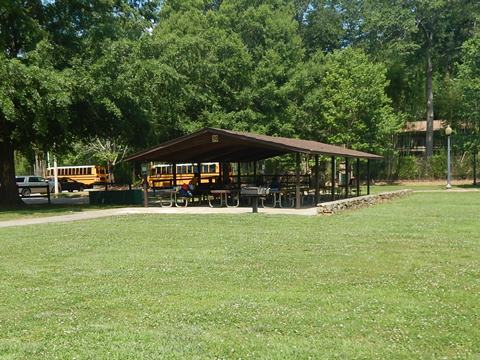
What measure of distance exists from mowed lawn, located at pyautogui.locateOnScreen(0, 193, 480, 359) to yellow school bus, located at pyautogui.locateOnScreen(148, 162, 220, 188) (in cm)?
2812

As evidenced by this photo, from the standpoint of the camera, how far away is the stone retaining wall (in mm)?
16562

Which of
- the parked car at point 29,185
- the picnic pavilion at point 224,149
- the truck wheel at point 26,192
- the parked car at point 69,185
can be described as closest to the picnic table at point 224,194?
the picnic pavilion at point 224,149

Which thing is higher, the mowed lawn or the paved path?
the paved path

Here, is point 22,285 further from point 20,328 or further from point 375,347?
point 375,347

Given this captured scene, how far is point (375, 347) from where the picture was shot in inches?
178

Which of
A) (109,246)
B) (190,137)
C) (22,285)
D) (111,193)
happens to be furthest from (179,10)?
(22,285)

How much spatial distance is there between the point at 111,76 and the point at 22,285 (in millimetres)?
14150

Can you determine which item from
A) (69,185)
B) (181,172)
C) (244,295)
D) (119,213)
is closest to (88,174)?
(69,185)

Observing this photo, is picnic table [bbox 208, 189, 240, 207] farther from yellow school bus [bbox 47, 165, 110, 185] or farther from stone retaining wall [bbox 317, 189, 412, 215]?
yellow school bus [bbox 47, 165, 110, 185]

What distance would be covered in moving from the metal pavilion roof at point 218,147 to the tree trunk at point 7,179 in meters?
6.31

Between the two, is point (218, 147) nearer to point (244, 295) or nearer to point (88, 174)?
point (244, 295)

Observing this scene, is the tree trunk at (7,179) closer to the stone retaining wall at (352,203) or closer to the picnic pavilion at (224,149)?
the picnic pavilion at (224,149)

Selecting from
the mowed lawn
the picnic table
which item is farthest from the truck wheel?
the mowed lawn

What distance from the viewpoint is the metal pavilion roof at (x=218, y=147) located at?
1822 cm
